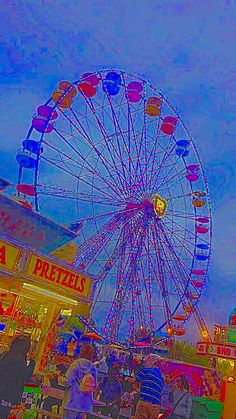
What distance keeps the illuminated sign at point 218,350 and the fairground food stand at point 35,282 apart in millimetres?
6020

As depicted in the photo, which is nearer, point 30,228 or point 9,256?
point 9,256

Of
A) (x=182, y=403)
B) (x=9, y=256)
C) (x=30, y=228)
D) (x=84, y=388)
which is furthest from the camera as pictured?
(x=30, y=228)

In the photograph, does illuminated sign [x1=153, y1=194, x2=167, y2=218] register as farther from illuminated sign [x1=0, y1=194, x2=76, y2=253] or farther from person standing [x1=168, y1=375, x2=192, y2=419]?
person standing [x1=168, y1=375, x2=192, y2=419]

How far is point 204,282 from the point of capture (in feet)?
70.0

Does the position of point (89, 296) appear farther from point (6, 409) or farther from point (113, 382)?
point (113, 382)

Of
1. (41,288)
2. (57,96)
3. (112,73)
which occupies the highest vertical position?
(112,73)

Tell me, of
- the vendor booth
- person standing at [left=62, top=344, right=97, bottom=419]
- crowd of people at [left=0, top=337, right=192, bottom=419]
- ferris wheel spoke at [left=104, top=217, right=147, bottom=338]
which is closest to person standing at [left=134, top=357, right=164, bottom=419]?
crowd of people at [left=0, top=337, right=192, bottom=419]

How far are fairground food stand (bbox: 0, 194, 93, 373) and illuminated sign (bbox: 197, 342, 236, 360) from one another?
19.8 ft

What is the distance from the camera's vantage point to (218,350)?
43.3 ft

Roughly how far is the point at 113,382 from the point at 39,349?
297cm

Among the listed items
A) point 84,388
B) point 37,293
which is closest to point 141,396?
point 84,388

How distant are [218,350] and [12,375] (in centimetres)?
927

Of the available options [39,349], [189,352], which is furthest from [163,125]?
[189,352]

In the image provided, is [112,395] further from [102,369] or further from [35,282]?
[35,282]
